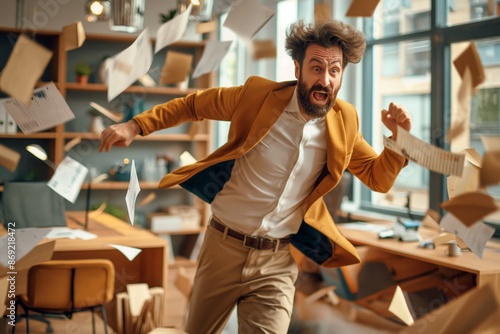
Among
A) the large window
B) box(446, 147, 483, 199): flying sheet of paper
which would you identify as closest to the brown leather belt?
box(446, 147, 483, 199): flying sheet of paper

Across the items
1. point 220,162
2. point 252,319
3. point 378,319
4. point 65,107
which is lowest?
point 378,319

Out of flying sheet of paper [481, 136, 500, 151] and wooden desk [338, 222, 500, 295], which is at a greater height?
flying sheet of paper [481, 136, 500, 151]

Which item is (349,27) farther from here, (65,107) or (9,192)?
(9,192)

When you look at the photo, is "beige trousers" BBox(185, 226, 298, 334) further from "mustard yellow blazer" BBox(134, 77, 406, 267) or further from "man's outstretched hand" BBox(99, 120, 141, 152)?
"man's outstretched hand" BBox(99, 120, 141, 152)

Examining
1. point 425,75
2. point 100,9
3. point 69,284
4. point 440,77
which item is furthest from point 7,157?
point 425,75

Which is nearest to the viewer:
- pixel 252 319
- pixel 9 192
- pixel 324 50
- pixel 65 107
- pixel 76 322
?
pixel 65 107

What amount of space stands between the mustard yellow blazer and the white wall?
14.0 ft

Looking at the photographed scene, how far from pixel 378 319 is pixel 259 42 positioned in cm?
296

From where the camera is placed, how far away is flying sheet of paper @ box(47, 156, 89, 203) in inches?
93.1

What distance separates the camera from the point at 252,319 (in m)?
2.29

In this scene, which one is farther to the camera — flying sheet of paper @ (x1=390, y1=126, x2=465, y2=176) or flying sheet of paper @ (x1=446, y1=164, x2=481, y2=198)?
flying sheet of paper @ (x1=446, y1=164, x2=481, y2=198)

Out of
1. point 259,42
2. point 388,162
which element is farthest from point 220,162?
point 388,162

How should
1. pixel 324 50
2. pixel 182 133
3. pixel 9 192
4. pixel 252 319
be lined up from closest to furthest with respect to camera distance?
pixel 324 50 < pixel 252 319 < pixel 9 192 < pixel 182 133

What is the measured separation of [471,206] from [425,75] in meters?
3.78
